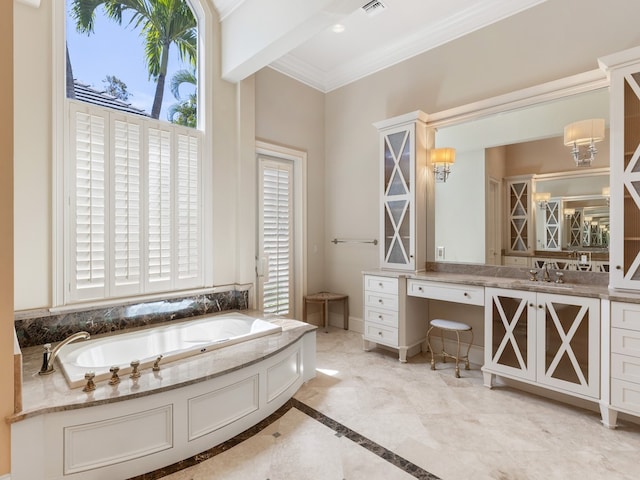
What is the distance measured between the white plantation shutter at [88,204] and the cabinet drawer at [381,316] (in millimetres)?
2521

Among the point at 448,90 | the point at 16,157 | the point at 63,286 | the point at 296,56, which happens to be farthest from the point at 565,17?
the point at 63,286

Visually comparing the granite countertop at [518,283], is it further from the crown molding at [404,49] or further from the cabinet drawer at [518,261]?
the crown molding at [404,49]

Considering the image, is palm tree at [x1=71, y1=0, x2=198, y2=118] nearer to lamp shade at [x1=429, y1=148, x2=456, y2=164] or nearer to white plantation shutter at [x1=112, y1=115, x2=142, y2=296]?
white plantation shutter at [x1=112, y1=115, x2=142, y2=296]

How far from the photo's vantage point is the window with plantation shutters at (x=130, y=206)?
8.11ft

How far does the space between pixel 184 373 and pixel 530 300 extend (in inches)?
99.5

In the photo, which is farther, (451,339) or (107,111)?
(451,339)

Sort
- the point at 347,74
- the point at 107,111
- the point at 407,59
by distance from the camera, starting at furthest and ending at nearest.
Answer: the point at 347,74 < the point at 407,59 < the point at 107,111

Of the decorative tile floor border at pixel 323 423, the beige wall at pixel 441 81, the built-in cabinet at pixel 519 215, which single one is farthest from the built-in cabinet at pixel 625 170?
the decorative tile floor border at pixel 323 423

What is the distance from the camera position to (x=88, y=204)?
2502 mm

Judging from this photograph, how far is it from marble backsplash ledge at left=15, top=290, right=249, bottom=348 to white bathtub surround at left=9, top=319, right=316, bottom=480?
16cm

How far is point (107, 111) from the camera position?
8.54 feet

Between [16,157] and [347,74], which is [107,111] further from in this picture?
[347,74]

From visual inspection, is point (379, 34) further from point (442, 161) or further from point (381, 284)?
point (381, 284)

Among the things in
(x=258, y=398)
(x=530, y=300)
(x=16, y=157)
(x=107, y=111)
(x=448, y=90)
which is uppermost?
(x=448, y=90)
